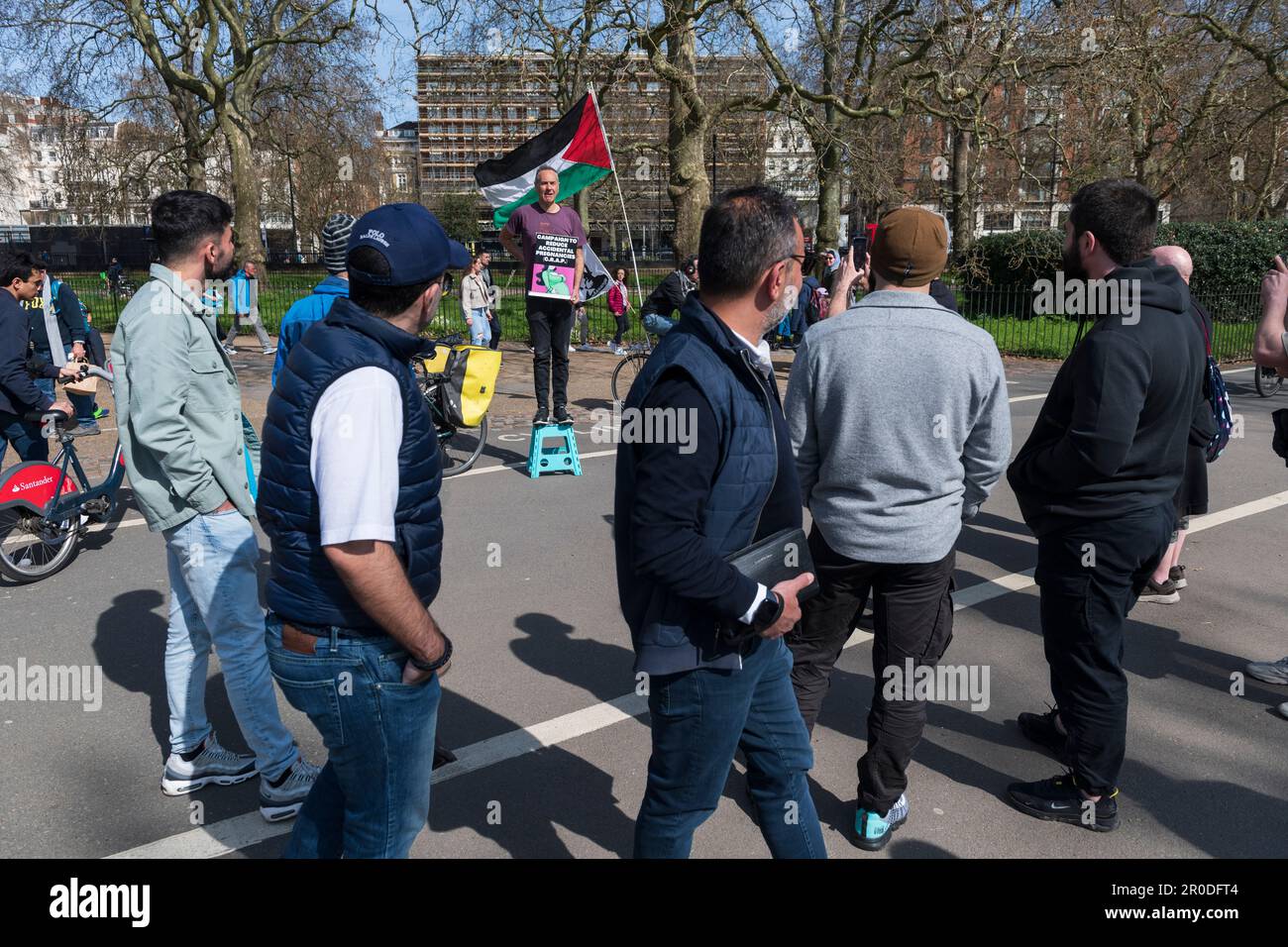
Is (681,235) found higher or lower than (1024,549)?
higher

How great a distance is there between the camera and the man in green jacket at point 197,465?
3.09 metres

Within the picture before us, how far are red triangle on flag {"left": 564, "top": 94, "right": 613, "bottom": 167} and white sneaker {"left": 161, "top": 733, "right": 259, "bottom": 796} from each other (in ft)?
28.5

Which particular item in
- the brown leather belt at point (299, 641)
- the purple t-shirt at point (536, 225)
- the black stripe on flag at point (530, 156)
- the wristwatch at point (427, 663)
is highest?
the black stripe on flag at point (530, 156)

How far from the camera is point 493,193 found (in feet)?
36.5

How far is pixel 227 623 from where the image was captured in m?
3.17

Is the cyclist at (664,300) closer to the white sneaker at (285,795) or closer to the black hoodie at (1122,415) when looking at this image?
the black hoodie at (1122,415)

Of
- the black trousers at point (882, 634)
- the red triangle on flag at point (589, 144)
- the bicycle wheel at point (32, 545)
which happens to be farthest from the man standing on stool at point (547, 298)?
the black trousers at point (882, 634)

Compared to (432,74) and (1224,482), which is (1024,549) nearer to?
(1224,482)

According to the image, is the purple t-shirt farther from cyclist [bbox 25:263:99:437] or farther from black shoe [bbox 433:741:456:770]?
black shoe [bbox 433:741:456:770]

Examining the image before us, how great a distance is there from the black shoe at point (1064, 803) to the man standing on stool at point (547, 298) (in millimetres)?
5794

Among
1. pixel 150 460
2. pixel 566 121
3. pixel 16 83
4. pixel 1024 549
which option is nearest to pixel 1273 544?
pixel 1024 549

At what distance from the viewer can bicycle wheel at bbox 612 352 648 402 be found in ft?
37.4

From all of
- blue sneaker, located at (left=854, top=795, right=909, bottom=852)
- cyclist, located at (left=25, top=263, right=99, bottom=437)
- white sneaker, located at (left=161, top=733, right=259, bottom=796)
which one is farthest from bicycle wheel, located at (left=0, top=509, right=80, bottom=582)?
blue sneaker, located at (left=854, top=795, right=909, bottom=852)

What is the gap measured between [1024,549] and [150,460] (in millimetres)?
5179
